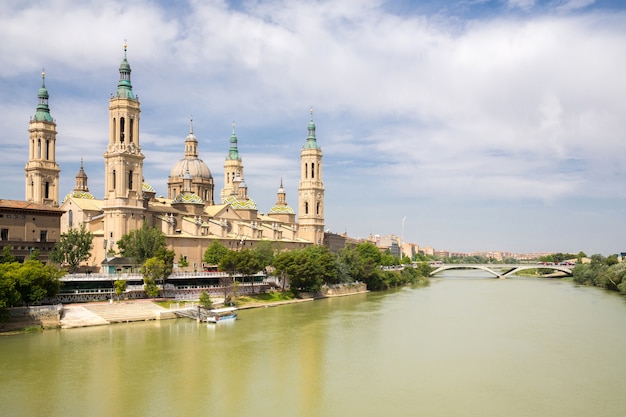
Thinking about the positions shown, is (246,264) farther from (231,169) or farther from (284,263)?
(231,169)

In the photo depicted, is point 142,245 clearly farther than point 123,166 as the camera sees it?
No

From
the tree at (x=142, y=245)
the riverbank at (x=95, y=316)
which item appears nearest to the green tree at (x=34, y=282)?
the riverbank at (x=95, y=316)

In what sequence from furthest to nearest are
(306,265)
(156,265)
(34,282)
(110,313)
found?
(306,265) < (156,265) < (110,313) < (34,282)

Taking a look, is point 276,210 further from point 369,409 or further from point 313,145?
point 369,409

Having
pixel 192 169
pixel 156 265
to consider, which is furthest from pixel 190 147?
pixel 156 265

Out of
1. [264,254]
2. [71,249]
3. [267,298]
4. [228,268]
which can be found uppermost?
[71,249]

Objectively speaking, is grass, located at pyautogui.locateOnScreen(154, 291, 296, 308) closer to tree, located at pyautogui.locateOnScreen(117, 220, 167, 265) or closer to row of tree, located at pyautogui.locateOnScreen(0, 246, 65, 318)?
tree, located at pyautogui.locateOnScreen(117, 220, 167, 265)

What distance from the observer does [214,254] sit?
52219mm

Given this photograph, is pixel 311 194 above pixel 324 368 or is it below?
above

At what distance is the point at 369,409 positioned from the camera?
19984mm

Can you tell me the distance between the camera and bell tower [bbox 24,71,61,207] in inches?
2235

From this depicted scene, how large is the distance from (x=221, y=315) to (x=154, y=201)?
25.9 m

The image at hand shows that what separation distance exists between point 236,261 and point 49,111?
27.7m

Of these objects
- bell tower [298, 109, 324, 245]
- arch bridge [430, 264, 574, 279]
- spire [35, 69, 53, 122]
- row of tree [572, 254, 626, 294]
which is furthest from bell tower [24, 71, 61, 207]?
arch bridge [430, 264, 574, 279]
